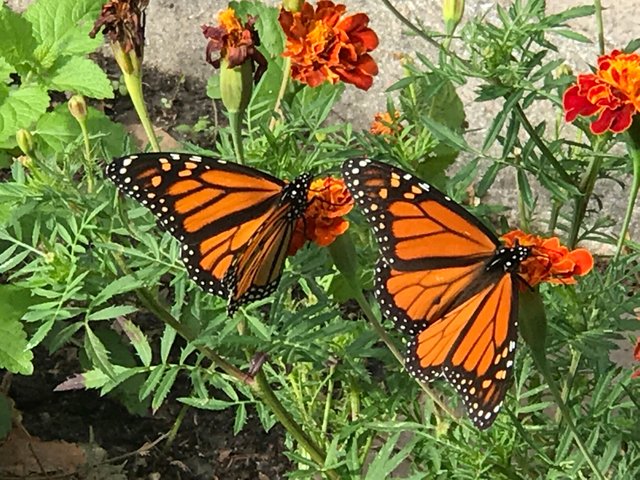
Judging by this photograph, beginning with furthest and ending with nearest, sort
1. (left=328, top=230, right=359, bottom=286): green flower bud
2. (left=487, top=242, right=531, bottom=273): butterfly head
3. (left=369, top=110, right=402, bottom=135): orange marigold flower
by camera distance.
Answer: (left=369, top=110, right=402, bottom=135): orange marigold flower, (left=328, top=230, right=359, bottom=286): green flower bud, (left=487, top=242, right=531, bottom=273): butterfly head

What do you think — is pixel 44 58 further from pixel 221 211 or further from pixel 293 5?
pixel 221 211

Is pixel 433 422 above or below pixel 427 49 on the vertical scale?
below

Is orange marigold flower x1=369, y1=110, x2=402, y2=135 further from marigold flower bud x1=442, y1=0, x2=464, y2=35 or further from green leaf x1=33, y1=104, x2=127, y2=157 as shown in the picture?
green leaf x1=33, y1=104, x2=127, y2=157

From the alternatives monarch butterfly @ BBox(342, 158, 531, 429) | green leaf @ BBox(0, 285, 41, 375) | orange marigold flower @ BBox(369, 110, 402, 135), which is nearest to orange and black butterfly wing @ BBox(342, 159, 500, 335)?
monarch butterfly @ BBox(342, 158, 531, 429)

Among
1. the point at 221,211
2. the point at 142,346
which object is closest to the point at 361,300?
the point at 221,211

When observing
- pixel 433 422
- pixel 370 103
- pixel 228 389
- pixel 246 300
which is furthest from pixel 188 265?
pixel 370 103

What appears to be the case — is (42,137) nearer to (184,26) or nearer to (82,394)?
(82,394)
